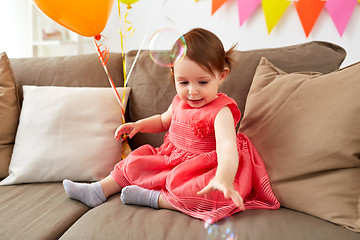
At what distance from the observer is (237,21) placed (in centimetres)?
180

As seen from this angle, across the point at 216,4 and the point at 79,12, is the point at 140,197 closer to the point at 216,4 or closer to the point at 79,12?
the point at 79,12

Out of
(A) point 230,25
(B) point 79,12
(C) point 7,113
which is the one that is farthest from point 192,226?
(A) point 230,25

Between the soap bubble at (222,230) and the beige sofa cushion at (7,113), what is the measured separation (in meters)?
0.97

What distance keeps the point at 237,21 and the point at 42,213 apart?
1.49 m

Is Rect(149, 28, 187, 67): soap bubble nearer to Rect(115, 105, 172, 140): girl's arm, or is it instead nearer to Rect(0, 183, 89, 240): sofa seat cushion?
Rect(115, 105, 172, 140): girl's arm

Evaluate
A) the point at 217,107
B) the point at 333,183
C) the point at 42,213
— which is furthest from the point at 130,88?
the point at 333,183

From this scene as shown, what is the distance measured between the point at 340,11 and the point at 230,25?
2.00 feet

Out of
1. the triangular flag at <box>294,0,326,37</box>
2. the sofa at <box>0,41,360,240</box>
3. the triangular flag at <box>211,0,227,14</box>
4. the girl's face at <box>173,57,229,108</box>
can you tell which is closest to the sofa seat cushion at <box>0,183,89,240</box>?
the sofa at <box>0,41,360,240</box>

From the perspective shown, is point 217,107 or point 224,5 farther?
point 224,5

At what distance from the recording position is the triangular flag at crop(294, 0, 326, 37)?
5.35 feet

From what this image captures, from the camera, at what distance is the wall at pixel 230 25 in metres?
1.64

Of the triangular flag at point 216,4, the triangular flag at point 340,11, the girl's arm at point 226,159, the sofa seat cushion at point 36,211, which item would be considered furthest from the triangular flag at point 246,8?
the sofa seat cushion at point 36,211

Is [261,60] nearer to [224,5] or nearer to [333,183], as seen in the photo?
[333,183]

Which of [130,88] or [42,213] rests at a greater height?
[130,88]
